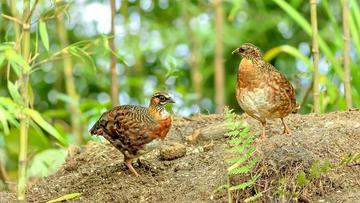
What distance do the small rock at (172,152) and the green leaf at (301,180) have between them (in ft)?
4.14

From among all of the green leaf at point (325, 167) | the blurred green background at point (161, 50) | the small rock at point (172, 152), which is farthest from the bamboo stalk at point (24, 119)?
the blurred green background at point (161, 50)

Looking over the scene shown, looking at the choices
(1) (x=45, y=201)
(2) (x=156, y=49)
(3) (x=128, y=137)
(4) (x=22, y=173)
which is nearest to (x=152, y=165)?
(3) (x=128, y=137)

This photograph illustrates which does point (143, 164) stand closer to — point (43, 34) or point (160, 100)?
point (160, 100)

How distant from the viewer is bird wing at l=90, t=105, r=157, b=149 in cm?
561

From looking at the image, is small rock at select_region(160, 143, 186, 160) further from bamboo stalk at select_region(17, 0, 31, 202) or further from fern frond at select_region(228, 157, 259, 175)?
bamboo stalk at select_region(17, 0, 31, 202)

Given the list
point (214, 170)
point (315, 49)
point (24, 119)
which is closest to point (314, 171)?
point (214, 170)

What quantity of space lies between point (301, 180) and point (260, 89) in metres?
1.06

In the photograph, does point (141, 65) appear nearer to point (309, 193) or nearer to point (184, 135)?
point (184, 135)

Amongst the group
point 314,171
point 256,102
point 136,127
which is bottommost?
point 314,171

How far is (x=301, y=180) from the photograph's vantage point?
15.6ft

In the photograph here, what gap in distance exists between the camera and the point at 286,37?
10.4 meters

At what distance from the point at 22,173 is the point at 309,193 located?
1.52 metres

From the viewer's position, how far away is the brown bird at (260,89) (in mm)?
5691

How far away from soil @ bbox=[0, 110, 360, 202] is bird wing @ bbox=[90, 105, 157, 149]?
0.73 ft
